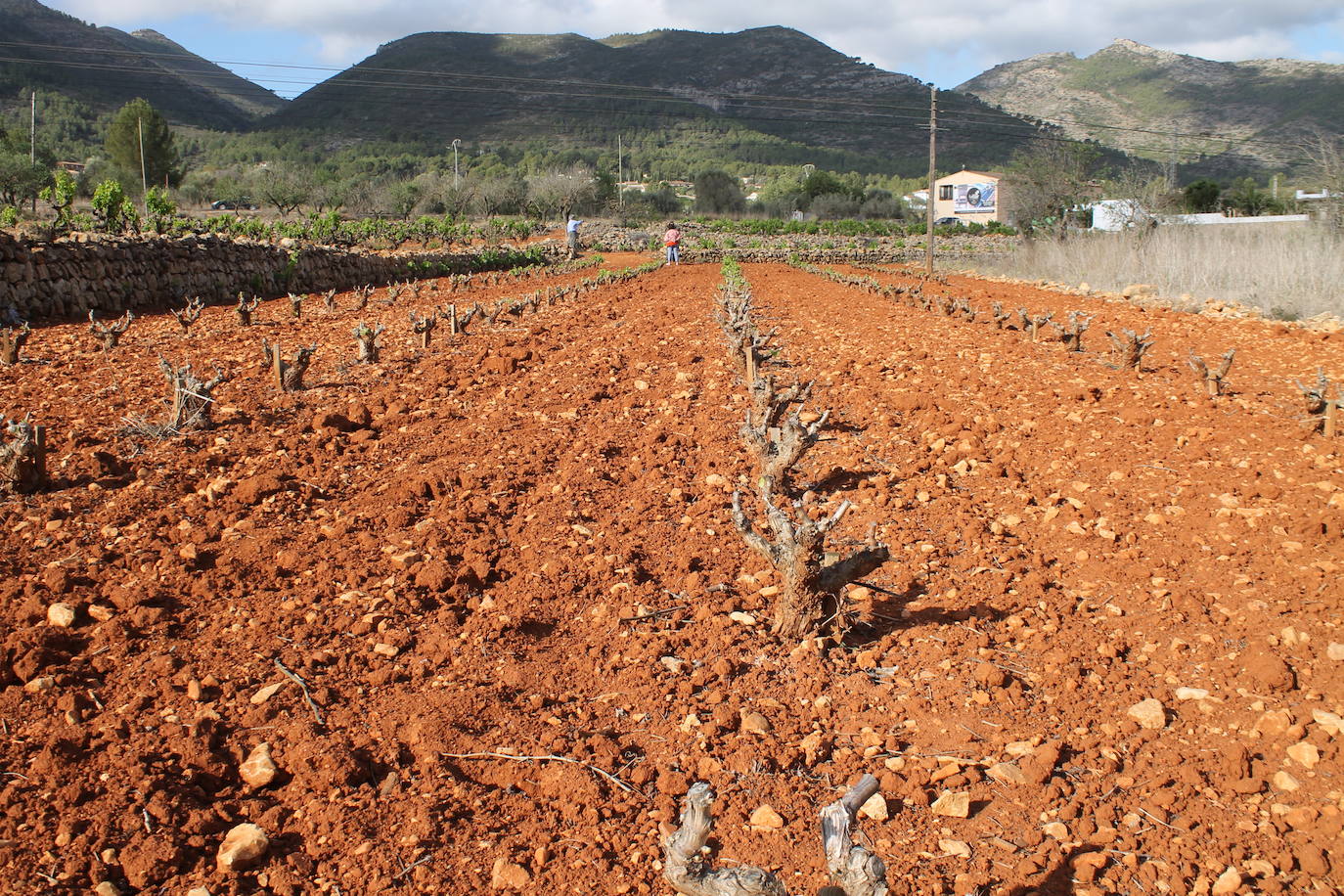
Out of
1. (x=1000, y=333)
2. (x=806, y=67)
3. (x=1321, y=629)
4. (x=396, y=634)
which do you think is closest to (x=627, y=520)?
(x=396, y=634)

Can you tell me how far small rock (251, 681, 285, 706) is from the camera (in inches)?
128

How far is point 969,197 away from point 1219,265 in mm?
70120

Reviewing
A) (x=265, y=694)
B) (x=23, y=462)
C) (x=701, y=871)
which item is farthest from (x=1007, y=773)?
(x=23, y=462)

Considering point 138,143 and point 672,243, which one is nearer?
point 672,243

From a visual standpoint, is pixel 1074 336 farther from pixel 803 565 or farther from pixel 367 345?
pixel 803 565

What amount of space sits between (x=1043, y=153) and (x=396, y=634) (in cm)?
3464

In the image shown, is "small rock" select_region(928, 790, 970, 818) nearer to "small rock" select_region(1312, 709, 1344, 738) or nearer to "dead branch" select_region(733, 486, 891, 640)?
"dead branch" select_region(733, 486, 891, 640)

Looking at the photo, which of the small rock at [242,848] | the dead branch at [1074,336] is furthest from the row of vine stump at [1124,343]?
the small rock at [242,848]

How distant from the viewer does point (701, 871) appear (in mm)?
2189

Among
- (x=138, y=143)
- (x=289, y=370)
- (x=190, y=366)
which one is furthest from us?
(x=138, y=143)

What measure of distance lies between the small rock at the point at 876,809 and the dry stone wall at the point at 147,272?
46.1 feet

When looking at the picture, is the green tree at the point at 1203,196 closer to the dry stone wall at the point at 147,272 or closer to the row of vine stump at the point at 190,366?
the row of vine stump at the point at 190,366

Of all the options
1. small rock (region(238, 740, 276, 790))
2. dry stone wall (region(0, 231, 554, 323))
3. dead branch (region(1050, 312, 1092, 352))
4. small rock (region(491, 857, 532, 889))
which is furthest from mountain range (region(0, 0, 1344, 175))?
small rock (region(491, 857, 532, 889))

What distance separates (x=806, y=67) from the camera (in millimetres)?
128625
